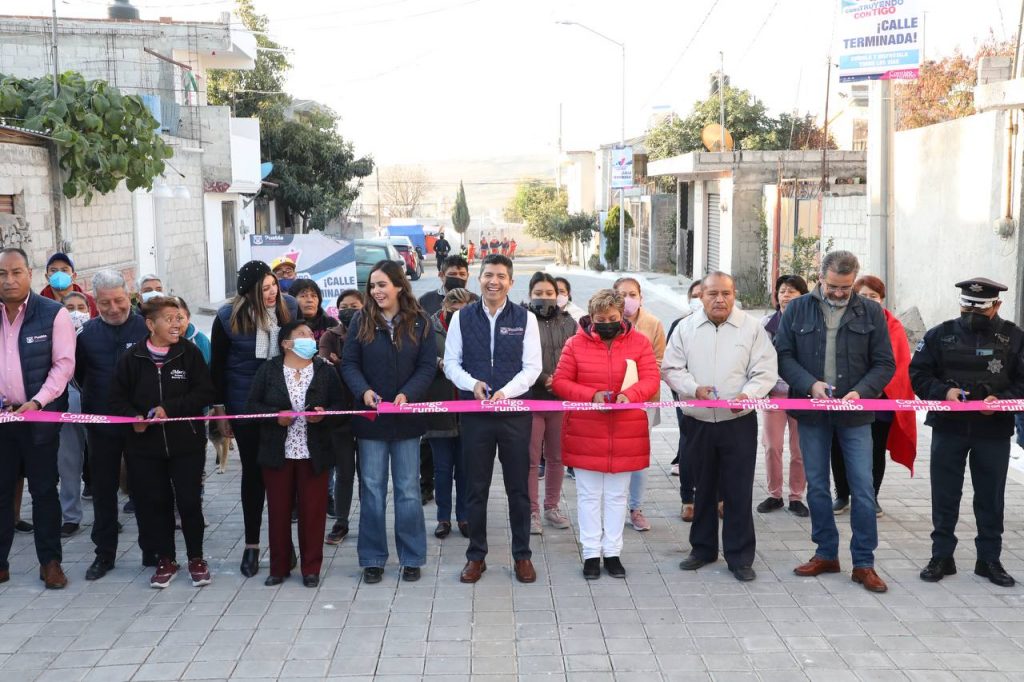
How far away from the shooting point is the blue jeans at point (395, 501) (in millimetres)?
6074

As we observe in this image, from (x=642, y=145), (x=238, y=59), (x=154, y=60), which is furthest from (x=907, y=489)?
(x=642, y=145)

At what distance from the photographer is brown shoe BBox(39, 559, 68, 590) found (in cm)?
606

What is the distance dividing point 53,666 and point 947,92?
1335 inches

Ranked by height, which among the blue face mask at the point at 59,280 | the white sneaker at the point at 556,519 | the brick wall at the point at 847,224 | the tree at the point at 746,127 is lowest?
the white sneaker at the point at 556,519

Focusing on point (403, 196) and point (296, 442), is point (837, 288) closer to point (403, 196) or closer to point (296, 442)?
point (296, 442)

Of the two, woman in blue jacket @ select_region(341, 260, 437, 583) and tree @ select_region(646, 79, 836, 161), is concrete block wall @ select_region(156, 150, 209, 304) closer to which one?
woman in blue jacket @ select_region(341, 260, 437, 583)

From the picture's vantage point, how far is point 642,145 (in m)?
47.7

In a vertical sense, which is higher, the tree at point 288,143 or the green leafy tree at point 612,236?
the tree at point 288,143

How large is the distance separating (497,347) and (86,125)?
10578mm

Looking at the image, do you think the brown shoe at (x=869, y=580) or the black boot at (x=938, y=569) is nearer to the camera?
the brown shoe at (x=869, y=580)

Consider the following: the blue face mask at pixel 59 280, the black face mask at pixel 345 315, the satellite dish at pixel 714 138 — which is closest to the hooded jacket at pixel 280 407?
the black face mask at pixel 345 315

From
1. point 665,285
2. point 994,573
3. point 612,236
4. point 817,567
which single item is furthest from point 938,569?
point 612,236

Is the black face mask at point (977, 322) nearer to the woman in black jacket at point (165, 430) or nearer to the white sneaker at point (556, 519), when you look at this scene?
the white sneaker at point (556, 519)

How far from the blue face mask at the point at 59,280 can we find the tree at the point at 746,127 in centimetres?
3006
